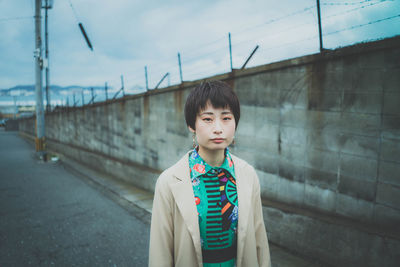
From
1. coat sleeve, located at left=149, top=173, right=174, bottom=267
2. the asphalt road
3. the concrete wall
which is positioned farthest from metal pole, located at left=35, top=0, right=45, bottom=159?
coat sleeve, located at left=149, top=173, right=174, bottom=267

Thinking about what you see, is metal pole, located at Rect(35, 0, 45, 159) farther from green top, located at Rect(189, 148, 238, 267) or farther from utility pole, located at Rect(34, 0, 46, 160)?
green top, located at Rect(189, 148, 238, 267)

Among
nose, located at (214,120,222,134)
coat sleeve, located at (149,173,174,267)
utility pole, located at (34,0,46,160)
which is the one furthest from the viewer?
utility pole, located at (34,0,46,160)

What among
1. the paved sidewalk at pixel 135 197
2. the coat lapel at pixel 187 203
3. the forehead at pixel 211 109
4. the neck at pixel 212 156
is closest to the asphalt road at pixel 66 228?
the paved sidewalk at pixel 135 197

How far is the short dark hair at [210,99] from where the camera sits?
5.12ft

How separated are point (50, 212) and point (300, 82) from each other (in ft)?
20.3

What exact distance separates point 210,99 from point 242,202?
759mm

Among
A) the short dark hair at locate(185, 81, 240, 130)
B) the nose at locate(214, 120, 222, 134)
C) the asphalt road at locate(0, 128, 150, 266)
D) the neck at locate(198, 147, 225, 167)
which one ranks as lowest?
the asphalt road at locate(0, 128, 150, 266)

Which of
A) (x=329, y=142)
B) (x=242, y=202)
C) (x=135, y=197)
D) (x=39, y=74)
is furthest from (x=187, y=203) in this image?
(x=39, y=74)

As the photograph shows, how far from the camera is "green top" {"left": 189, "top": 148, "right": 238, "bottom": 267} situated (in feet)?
5.37

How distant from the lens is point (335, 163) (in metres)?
3.54

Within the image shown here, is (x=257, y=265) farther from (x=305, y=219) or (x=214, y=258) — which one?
(x=305, y=219)

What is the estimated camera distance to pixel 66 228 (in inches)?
195

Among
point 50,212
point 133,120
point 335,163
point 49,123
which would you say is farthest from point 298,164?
point 49,123

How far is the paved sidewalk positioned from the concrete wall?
0.18m
